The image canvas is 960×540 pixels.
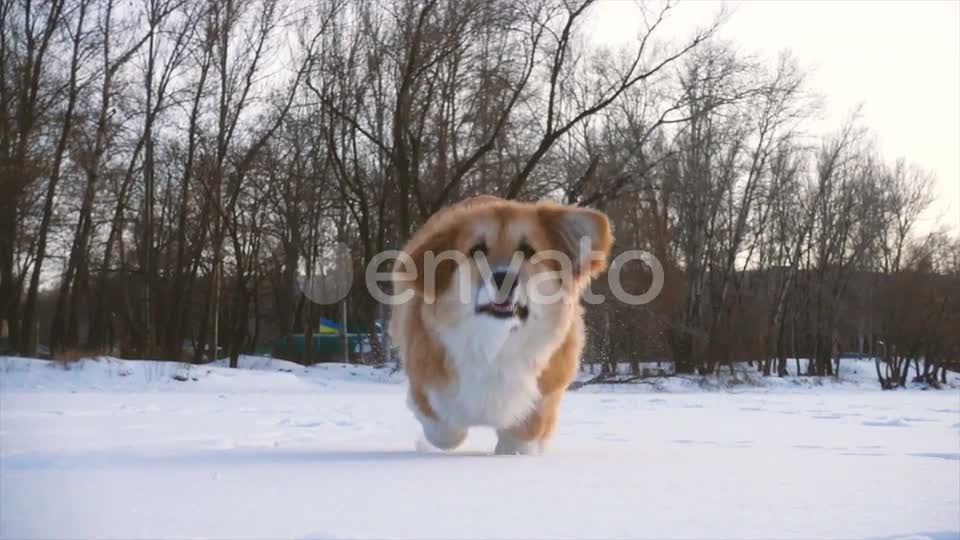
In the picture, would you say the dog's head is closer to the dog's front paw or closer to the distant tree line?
the dog's front paw

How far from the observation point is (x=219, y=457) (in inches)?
178

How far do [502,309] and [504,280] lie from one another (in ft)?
0.50

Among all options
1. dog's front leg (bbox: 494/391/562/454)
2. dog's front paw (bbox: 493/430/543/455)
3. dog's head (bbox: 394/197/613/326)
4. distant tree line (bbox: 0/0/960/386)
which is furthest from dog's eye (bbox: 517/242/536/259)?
distant tree line (bbox: 0/0/960/386)

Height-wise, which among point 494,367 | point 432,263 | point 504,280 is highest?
point 432,263

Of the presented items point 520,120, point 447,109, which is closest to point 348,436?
point 447,109

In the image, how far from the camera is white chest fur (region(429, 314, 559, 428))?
464 centimetres

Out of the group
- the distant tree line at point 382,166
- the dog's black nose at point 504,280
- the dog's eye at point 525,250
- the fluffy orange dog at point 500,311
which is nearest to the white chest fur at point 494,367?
the fluffy orange dog at point 500,311

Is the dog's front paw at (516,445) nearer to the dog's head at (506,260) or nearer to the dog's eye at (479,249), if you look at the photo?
the dog's head at (506,260)

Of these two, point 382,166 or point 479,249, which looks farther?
point 382,166

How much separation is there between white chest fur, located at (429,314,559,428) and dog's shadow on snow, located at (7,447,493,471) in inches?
9.0

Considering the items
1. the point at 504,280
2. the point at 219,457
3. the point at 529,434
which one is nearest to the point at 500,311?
the point at 504,280

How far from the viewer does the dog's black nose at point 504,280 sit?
175 inches

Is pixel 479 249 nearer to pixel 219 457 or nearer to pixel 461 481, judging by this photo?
pixel 461 481

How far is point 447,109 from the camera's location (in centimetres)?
2041
